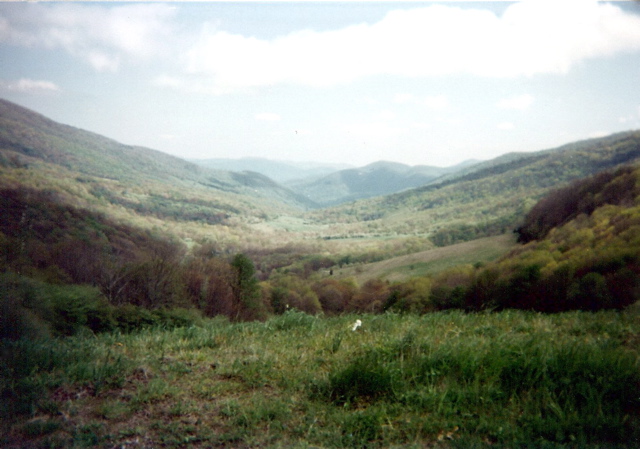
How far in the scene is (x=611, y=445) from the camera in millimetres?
3232

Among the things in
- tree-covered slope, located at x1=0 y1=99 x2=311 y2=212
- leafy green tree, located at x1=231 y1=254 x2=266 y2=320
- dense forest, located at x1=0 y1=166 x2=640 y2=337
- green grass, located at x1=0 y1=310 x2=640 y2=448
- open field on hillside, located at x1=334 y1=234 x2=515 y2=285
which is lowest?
open field on hillside, located at x1=334 y1=234 x2=515 y2=285

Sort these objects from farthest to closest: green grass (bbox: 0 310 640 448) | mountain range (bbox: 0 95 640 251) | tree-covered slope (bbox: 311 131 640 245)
→ tree-covered slope (bbox: 311 131 640 245), mountain range (bbox: 0 95 640 251), green grass (bbox: 0 310 640 448)

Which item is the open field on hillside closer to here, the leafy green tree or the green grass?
the leafy green tree

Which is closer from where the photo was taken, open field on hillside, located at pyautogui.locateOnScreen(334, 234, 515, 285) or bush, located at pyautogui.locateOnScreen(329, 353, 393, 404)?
bush, located at pyautogui.locateOnScreen(329, 353, 393, 404)

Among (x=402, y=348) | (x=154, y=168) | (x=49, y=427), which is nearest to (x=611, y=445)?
(x=402, y=348)

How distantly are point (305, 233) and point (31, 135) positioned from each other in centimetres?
9961

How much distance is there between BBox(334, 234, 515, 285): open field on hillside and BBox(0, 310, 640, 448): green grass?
49.9m

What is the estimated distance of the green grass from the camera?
3.40m

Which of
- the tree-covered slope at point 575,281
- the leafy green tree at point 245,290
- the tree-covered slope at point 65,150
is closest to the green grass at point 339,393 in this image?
the tree-covered slope at point 575,281

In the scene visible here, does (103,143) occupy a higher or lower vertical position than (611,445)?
higher

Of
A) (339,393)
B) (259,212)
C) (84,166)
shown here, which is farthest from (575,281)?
(259,212)

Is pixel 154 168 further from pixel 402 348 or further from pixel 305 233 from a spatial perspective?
pixel 402 348

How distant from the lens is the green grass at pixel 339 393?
11.2 feet

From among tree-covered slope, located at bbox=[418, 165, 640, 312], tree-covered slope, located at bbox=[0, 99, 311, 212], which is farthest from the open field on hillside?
tree-covered slope, located at bbox=[0, 99, 311, 212]
